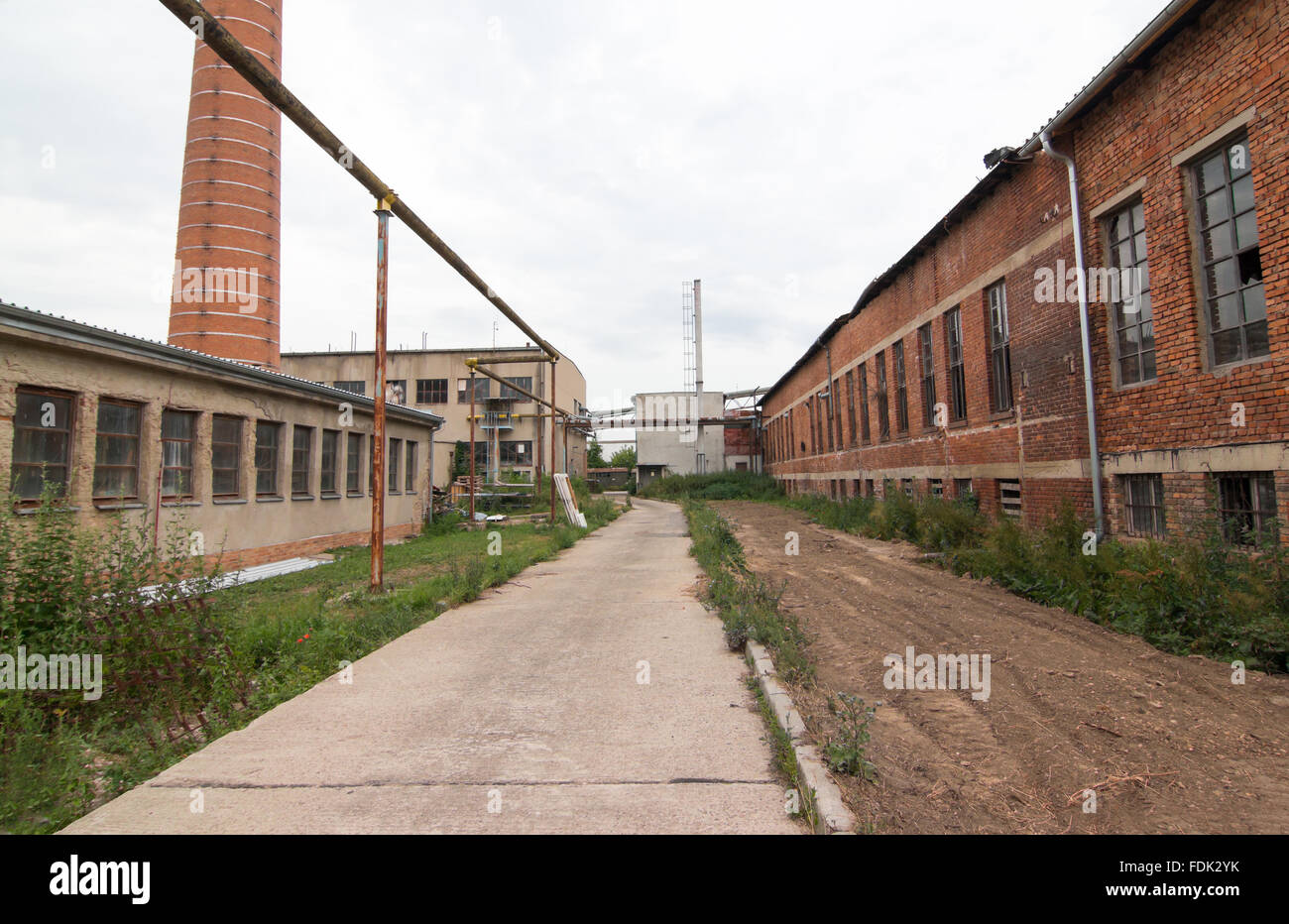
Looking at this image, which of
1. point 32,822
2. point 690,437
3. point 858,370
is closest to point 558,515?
point 858,370

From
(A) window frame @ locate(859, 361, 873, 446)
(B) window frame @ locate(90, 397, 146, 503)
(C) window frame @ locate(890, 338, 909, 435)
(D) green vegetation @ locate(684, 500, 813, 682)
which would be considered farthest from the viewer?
(A) window frame @ locate(859, 361, 873, 446)

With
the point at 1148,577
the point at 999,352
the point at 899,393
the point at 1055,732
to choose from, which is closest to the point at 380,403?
the point at 1055,732

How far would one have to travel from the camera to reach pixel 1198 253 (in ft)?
24.7

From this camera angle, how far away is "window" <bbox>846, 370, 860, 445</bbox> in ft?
74.3

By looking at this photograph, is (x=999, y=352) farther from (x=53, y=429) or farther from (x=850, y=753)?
(x=53, y=429)

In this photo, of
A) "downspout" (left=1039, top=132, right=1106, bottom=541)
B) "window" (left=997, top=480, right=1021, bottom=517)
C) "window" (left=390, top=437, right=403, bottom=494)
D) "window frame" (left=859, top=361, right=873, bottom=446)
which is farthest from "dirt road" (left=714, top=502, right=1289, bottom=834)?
"window" (left=390, top=437, right=403, bottom=494)

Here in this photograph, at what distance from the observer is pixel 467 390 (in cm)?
4209

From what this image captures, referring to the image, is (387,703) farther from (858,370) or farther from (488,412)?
(488,412)

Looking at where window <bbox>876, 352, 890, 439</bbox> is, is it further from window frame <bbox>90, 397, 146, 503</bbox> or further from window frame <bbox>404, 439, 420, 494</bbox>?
window frame <bbox>90, 397, 146, 503</bbox>

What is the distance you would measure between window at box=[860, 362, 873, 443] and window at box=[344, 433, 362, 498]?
14.8 metres

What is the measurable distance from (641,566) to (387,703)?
8.18 metres

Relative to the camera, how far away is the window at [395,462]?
63.2ft

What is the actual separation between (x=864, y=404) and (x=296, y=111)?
58.9 ft

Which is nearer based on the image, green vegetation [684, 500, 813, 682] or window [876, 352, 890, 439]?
green vegetation [684, 500, 813, 682]
